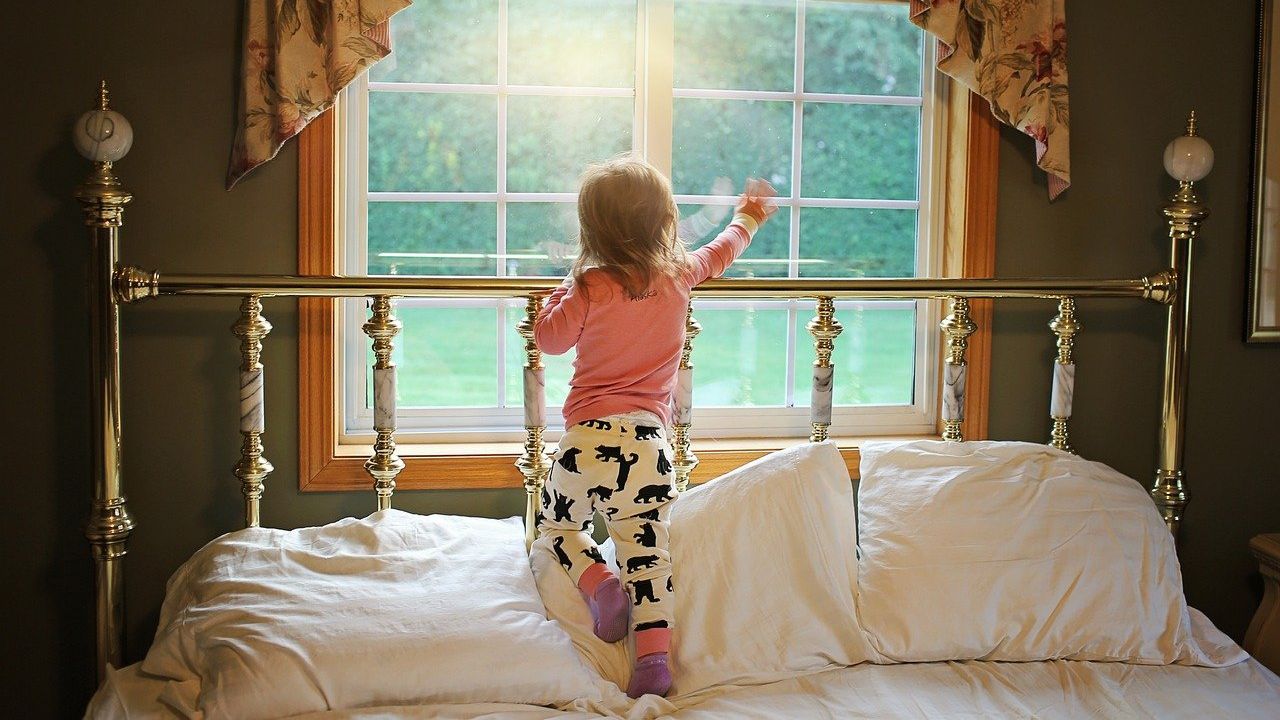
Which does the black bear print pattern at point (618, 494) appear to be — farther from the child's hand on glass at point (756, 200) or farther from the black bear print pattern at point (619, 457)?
the child's hand on glass at point (756, 200)

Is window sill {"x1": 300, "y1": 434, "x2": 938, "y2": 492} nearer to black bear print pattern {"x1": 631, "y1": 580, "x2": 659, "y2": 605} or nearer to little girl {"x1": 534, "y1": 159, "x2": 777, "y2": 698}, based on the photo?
little girl {"x1": 534, "y1": 159, "x2": 777, "y2": 698}

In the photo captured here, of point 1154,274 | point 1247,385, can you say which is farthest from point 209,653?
point 1247,385

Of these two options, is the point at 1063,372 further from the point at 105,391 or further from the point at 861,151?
the point at 105,391

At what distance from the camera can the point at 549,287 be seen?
2.12m

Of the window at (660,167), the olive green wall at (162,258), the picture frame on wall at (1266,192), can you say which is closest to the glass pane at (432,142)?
the window at (660,167)

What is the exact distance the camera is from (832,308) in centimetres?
229

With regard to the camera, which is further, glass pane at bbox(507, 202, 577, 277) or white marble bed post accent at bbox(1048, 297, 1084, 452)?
glass pane at bbox(507, 202, 577, 277)

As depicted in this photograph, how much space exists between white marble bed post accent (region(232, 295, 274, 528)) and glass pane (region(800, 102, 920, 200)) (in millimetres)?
1332

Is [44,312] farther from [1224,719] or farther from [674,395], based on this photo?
[1224,719]

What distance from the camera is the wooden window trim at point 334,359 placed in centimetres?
224

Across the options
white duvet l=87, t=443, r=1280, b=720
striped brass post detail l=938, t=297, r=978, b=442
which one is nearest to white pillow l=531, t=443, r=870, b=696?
white duvet l=87, t=443, r=1280, b=720

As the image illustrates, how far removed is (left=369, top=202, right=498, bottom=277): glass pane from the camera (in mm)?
2453

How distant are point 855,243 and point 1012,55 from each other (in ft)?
1.85

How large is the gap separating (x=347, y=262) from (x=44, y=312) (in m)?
0.62
